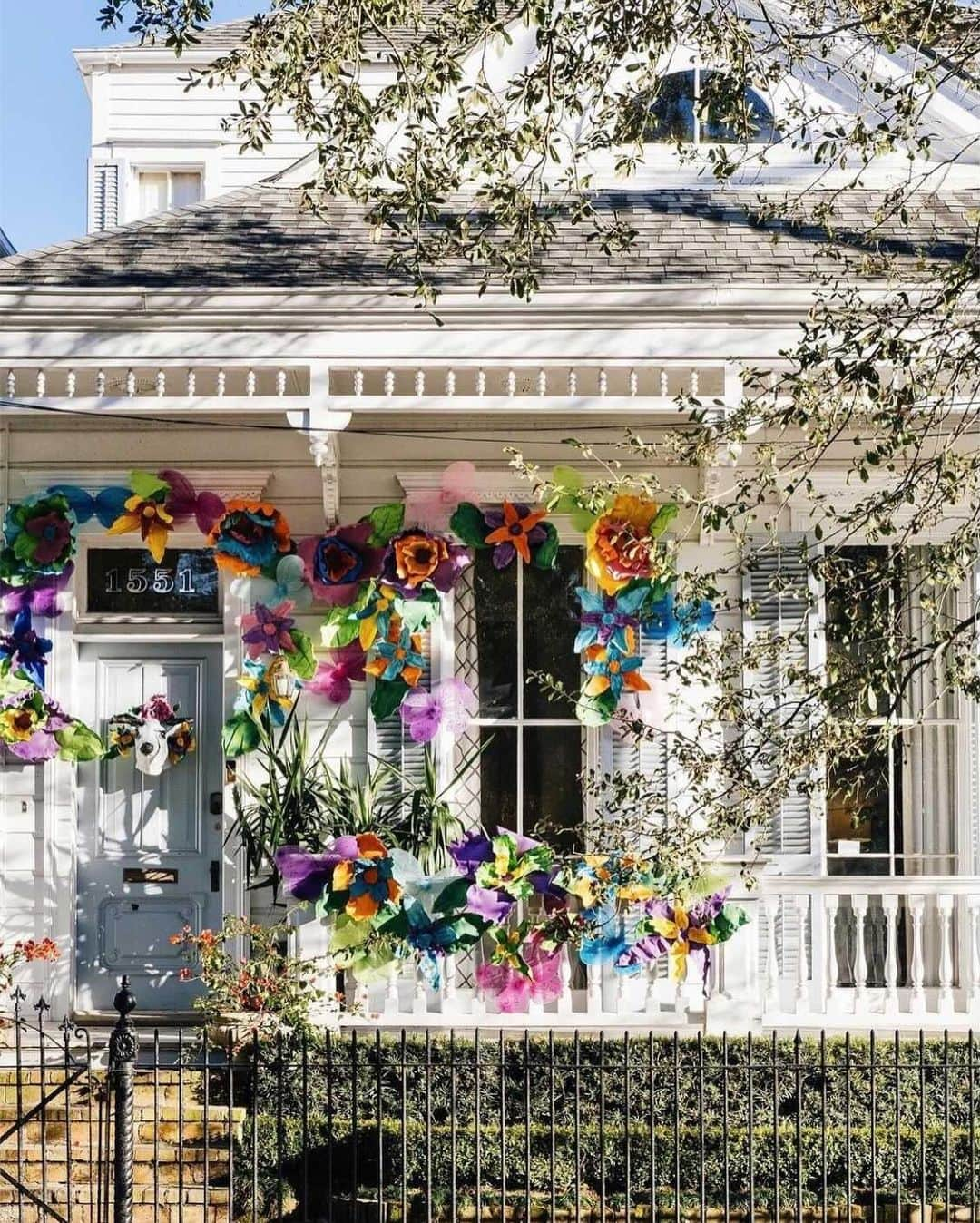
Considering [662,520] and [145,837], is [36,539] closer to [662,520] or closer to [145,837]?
[145,837]

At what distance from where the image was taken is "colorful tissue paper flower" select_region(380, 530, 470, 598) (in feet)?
31.1

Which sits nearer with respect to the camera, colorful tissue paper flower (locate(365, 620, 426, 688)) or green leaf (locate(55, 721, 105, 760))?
colorful tissue paper flower (locate(365, 620, 426, 688))

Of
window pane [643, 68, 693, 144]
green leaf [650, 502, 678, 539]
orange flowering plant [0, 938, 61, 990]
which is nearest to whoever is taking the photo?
orange flowering plant [0, 938, 61, 990]

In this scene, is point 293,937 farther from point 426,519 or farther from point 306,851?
point 426,519

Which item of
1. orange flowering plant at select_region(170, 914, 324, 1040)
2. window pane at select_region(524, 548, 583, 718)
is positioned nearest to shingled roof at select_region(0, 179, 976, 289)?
window pane at select_region(524, 548, 583, 718)

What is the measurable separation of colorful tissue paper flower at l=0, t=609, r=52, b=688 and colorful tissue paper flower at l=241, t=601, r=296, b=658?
1288 mm

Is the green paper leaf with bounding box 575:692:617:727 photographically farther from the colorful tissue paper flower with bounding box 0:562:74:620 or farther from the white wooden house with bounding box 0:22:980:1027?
the colorful tissue paper flower with bounding box 0:562:74:620

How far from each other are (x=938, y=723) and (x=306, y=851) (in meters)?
4.06

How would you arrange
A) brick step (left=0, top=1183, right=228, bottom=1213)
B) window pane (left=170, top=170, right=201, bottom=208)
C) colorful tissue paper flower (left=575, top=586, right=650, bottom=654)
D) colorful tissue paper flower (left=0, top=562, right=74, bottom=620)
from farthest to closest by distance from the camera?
window pane (left=170, top=170, right=201, bottom=208)
colorful tissue paper flower (left=0, top=562, right=74, bottom=620)
colorful tissue paper flower (left=575, top=586, right=650, bottom=654)
brick step (left=0, top=1183, right=228, bottom=1213)

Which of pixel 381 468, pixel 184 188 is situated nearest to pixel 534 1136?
pixel 381 468

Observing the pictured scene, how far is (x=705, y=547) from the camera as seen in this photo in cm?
980

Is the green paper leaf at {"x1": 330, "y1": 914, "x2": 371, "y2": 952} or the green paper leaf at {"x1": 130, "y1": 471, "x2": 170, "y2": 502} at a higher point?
the green paper leaf at {"x1": 130, "y1": 471, "x2": 170, "y2": 502}

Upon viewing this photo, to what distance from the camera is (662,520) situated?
9.28 metres

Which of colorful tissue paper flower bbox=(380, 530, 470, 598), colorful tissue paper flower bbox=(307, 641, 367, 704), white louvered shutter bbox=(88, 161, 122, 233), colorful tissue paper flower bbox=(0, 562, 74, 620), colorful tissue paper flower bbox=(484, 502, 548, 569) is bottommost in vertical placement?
colorful tissue paper flower bbox=(307, 641, 367, 704)
